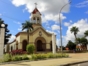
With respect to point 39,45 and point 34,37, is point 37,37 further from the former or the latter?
point 39,45

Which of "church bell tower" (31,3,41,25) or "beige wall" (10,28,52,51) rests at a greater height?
"church bell tower" (31,3,41,25)

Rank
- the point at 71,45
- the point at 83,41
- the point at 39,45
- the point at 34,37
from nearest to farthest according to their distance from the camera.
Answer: the point at 34,37 < the point at 39,45 < the point at 71,45 < the point at 83,41

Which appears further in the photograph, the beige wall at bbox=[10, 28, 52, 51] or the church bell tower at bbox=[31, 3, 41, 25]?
the church bell tower at bbox=[31, 3, 41, 25]

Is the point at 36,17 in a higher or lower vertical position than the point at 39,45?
higher

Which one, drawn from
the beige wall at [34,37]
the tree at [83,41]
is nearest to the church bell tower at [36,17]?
the beige wall at [34,37]

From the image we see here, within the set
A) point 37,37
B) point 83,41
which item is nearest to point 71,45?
point 83,41

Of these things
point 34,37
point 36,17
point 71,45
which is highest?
point 36,17

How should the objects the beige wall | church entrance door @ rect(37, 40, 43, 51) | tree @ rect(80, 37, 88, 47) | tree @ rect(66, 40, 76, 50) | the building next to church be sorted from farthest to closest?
tree @ rect(80, 37, 88, 47) < tree @ rect(66, 40, 76, 50) < church entrance door @ rect(37, 40, 43, 51) < the building next to church < the beige wall

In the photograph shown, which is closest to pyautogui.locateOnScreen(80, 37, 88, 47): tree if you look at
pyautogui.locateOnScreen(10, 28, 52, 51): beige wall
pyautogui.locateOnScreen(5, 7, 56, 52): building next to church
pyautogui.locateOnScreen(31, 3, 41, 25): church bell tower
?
pyautogui.locateOnScreen(5, 7, 56, 52): building next to church

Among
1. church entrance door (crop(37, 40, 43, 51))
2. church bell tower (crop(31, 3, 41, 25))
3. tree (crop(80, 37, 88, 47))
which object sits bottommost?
church entrance door (crop(37, 40, 43, 51))

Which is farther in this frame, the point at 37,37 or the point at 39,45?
the point at 39,45

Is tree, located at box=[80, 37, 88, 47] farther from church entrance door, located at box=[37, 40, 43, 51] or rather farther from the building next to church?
church entrance door, located at box=[37, 40, 43, 51]

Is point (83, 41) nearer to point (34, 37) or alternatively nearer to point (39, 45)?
point (39, 45)

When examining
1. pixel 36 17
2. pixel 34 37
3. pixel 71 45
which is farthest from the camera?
pixel 71 45
